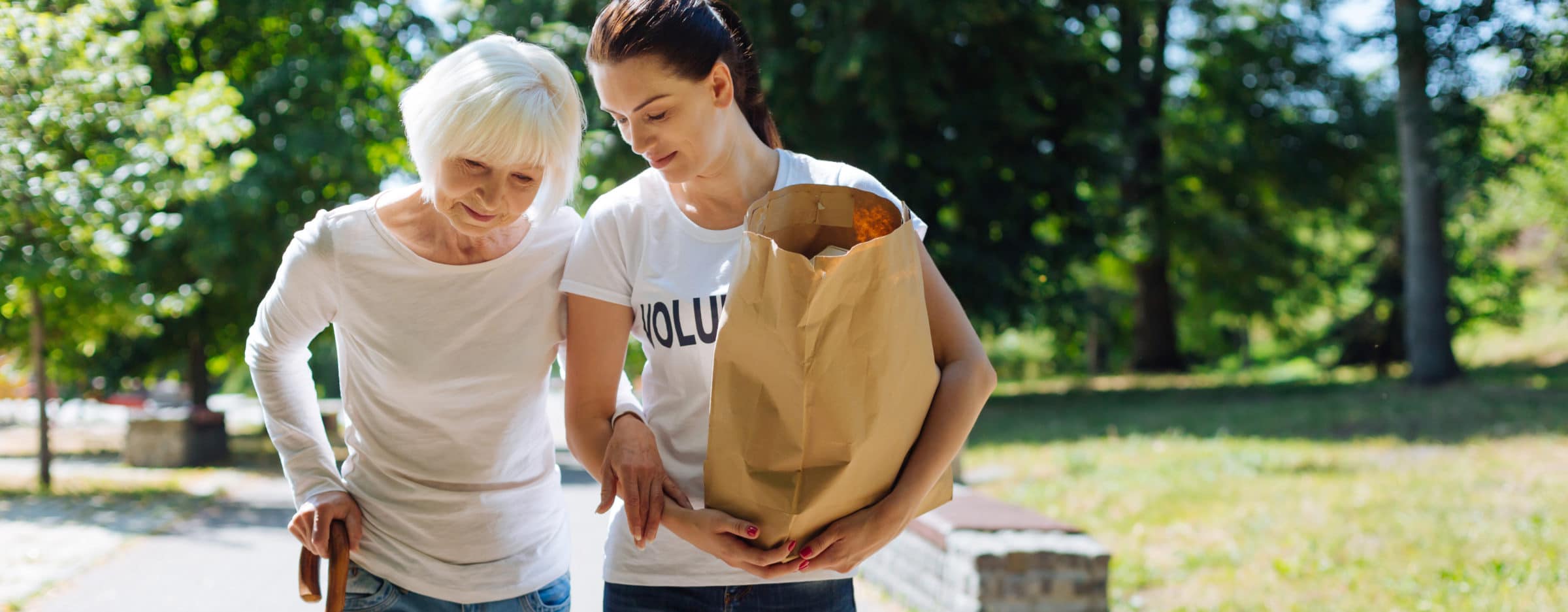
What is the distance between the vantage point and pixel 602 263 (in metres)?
2.09

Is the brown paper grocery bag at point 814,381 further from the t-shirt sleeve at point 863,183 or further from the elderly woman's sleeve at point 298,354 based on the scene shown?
the elderly woman's sleeve at point 298,354

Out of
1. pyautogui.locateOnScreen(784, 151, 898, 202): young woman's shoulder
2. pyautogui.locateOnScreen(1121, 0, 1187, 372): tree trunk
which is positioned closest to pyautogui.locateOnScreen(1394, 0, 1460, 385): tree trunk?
pyautogui.locateOnScreen(1121, 0, 1187, 372): tree trunk

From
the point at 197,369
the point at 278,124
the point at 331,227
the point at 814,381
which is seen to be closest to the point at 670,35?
the point at 814,381

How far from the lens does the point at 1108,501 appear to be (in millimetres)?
8438

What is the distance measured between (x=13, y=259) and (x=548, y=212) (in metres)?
8.42

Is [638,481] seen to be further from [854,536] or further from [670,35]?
[670,35]

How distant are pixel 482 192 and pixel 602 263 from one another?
0.24m

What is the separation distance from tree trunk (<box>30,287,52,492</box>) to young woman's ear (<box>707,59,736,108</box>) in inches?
456

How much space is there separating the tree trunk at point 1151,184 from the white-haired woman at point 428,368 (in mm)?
14401

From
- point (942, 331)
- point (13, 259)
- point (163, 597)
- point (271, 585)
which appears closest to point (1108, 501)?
point (271, 585)

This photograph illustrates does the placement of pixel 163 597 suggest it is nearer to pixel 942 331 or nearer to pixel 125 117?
pixel 125 117

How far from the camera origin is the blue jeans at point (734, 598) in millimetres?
2160

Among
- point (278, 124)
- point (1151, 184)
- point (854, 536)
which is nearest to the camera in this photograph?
point (854, 536)

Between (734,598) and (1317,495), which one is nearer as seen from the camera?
(734,598)
